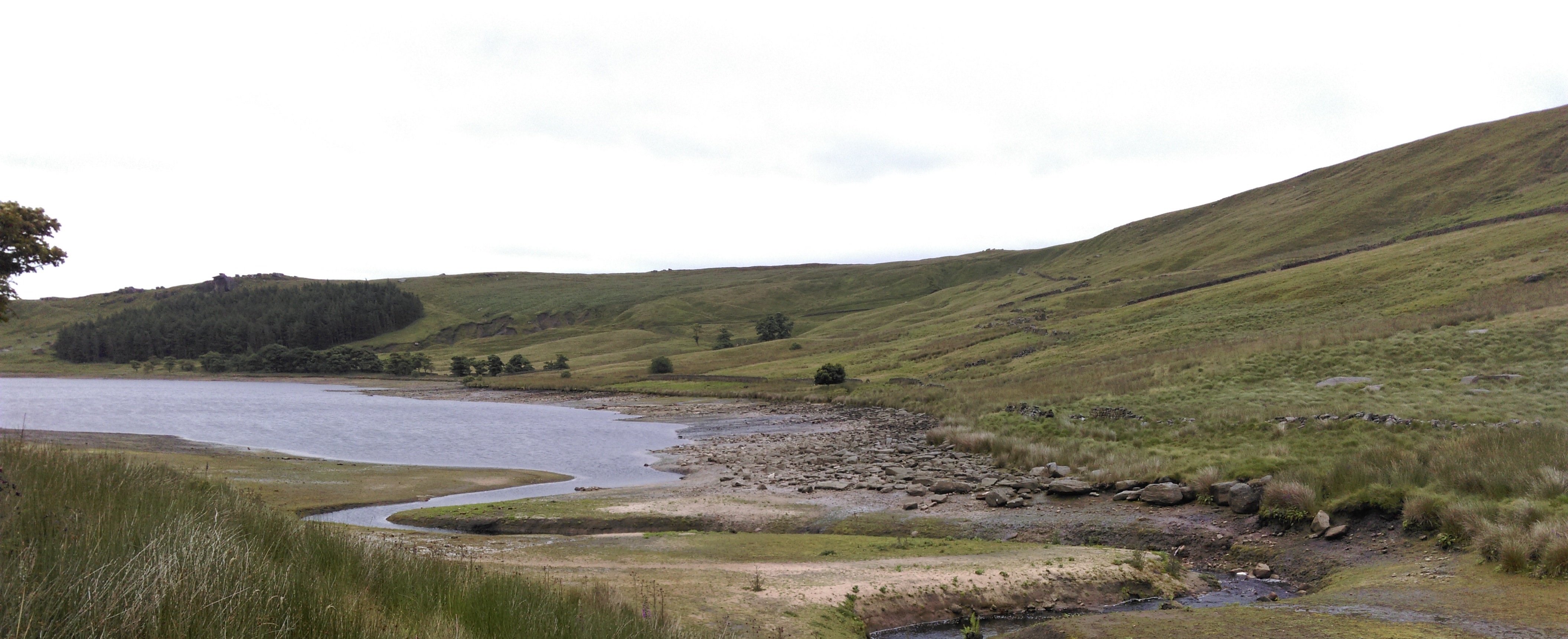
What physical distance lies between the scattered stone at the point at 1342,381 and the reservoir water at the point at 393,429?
2586cm

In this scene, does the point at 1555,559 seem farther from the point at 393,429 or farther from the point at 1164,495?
the point at 393,429

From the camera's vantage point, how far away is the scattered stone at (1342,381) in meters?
30.3

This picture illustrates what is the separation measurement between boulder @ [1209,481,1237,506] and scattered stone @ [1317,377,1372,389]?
1440cm

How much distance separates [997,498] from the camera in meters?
22.7

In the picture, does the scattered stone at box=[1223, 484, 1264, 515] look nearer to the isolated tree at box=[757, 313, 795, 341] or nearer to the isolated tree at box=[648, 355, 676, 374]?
the isolated tree at box=[648, 355, 676, 374]

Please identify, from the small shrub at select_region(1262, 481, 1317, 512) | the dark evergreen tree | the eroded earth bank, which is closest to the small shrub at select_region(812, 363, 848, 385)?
the eroded earth bank

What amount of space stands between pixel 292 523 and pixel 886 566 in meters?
10.4

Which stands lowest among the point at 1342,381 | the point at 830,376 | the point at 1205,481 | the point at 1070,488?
the point at 1070,488

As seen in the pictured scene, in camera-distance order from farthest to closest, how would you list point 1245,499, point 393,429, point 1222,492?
point 393,429, point 1222,492, point 1245,499

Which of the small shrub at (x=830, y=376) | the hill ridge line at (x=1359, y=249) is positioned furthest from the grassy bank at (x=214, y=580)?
the hill ridge line at (x=1359, y=249)

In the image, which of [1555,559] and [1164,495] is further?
[1164,495]

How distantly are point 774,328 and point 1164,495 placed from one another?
137422 mm

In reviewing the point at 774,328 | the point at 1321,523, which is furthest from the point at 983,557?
the point at 774,328

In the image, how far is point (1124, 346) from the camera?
60.2m
